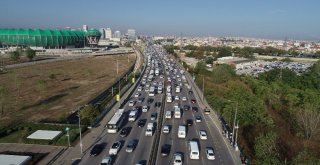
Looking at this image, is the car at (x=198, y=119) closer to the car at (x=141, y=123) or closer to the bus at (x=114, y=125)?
the car at (x=141, y=123)

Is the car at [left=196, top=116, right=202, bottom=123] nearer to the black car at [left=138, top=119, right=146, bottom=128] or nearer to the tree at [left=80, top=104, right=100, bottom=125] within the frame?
the black car at [left=138, top=119, right=146, bottom=128]

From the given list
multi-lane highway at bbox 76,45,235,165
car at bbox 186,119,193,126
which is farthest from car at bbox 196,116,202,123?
car at bbox 186,119,193,126

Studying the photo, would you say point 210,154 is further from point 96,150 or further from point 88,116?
point 88,116

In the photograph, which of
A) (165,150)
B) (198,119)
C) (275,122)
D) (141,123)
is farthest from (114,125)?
(275,122)

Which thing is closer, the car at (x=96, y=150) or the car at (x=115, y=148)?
the car at (x=96, y=150)

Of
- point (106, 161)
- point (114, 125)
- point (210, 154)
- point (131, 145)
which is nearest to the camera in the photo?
point (106, 161)

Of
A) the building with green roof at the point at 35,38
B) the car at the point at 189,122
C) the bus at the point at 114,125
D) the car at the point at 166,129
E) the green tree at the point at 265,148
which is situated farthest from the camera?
the building with green roof at the point at 35,38

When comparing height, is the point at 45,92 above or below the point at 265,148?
below

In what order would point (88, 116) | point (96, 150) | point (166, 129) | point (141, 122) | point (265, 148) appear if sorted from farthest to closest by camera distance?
point (141, 122) < point (88, 116) < point (166, 129) < point (96, 150) < point (265, 148)

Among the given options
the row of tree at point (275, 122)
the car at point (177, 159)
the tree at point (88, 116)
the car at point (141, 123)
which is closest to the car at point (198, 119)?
the row of tree at point (275, 122)
